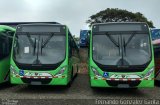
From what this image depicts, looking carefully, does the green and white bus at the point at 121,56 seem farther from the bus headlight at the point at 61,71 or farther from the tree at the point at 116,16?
the tree at the point at 116,16

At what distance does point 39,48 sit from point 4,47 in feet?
6.69

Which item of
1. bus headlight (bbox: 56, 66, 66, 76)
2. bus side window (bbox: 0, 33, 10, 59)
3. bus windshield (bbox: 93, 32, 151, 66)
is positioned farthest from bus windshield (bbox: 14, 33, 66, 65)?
bus windshield (bbox: 93, 32, 151, 66)

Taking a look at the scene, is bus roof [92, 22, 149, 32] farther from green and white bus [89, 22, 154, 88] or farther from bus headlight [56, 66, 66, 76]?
bus headlight [56, 66, 66, 76]

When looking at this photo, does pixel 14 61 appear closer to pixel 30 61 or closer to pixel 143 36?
pixel 30 61

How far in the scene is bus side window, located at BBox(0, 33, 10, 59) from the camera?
52.7 feet

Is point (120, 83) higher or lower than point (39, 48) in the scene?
lower

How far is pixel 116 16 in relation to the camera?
60031 millimetres

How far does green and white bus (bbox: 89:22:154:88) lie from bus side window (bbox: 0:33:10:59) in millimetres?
3855

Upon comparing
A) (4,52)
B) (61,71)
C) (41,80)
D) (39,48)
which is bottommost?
(41,80)

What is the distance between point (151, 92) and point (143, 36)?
2.72 meters

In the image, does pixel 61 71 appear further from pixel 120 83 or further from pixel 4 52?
pixel 4 52

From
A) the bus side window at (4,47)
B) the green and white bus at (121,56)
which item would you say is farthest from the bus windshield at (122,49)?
the bus side window at (4,47)

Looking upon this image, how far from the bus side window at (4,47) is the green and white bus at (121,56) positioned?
152 inches

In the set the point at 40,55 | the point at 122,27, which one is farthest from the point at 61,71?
the point at 122,27
